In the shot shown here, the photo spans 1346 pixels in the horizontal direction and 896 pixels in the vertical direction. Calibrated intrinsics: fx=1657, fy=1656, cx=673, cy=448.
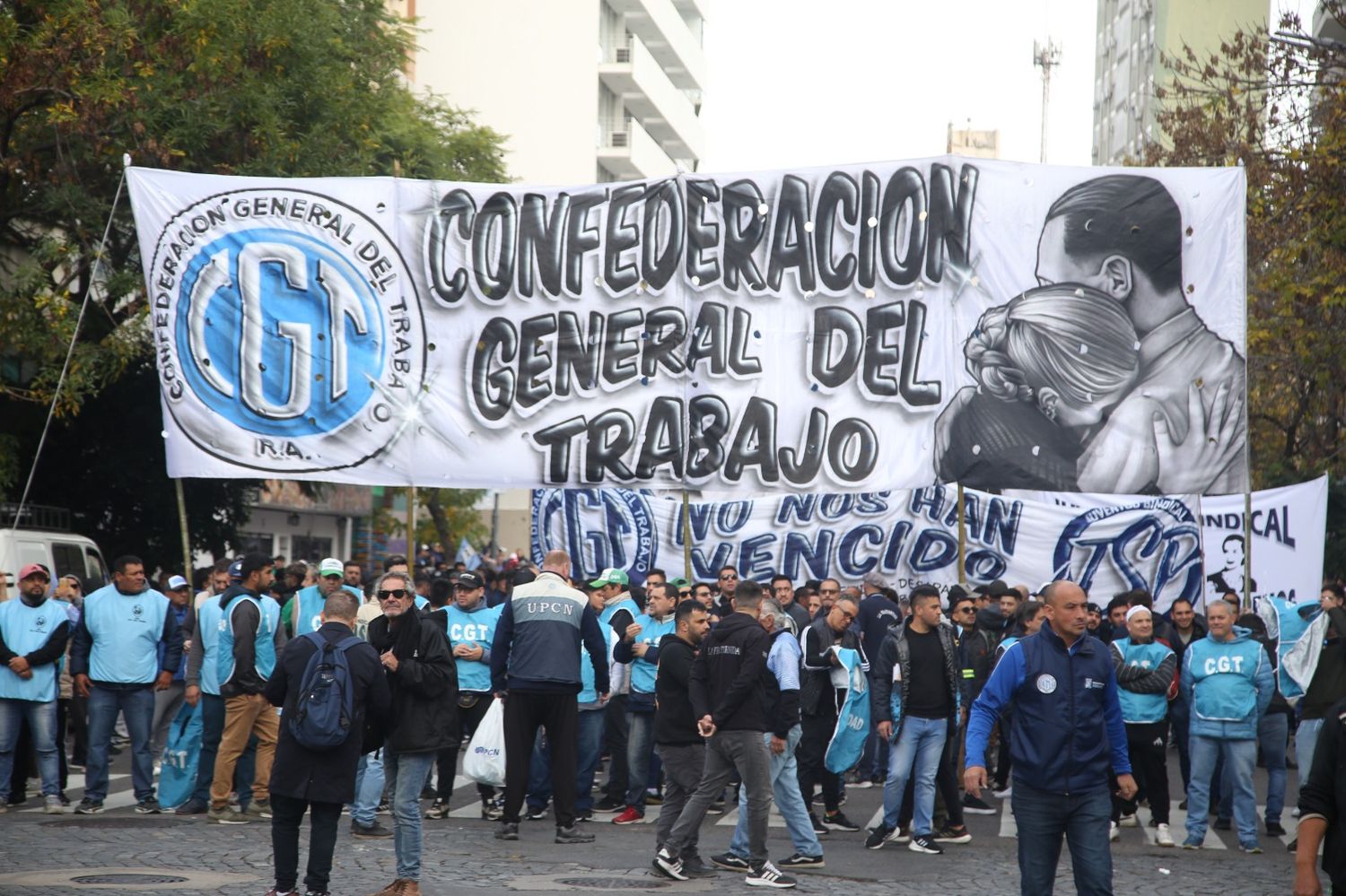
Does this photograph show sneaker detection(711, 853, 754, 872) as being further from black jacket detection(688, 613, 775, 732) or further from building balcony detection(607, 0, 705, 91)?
building balcony detection(607, 0, 705, 91)

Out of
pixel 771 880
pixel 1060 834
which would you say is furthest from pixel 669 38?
pixel 1060 834

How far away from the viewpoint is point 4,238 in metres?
24.5

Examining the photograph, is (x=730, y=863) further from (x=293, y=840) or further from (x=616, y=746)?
(x=293, y=840)

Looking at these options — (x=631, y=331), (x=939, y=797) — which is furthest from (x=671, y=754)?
(x=631, y=331)

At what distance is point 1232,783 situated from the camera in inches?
484

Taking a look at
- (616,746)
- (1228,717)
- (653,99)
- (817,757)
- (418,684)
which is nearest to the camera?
(418,684)

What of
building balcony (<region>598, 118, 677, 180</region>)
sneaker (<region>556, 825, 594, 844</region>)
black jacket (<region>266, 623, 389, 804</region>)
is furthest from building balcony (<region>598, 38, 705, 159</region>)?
black jacket (<region>266, 623, 389, 804</region>)

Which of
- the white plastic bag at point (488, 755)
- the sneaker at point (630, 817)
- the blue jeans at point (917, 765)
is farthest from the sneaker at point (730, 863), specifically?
the sneaker at point (630, 817)

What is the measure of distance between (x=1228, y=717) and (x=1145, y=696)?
1.99 feet

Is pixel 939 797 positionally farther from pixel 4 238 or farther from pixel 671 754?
pixel 4 238

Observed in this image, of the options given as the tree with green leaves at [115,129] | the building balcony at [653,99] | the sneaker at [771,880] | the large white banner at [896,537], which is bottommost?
the sneaker at [771,880]

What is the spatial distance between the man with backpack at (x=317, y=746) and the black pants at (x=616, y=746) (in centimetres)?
520

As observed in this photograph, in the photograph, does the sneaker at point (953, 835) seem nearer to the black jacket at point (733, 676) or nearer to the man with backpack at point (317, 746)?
the black jacket at point (733, 676)

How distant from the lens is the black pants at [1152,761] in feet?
40.8
